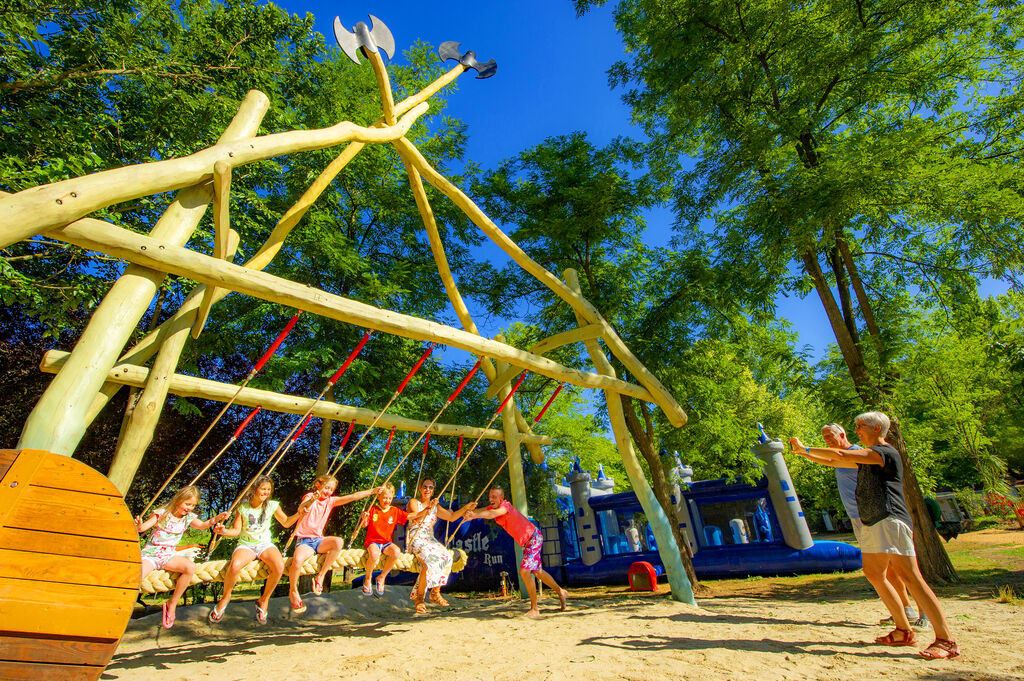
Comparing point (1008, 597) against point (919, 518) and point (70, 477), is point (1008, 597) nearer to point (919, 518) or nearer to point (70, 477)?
point (919, 518)

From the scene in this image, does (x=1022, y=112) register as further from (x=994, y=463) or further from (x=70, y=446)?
(x=994, y=463)

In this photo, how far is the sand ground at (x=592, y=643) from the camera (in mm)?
3250

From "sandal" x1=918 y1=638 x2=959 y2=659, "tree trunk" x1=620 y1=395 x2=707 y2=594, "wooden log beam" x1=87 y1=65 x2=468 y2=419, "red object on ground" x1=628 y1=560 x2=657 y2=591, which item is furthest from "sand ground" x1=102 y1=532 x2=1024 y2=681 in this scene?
"wooden log beam" x1=87 y1=65 x2=468 y2=419

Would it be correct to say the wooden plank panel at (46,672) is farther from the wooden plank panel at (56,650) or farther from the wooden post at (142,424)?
the wooden post at (142,424)

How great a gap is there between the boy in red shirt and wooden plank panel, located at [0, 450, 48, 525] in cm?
343

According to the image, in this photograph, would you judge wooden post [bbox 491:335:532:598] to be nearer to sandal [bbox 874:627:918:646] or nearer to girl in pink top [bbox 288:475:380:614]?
girl in pink top [bbox 288:475:380:614]

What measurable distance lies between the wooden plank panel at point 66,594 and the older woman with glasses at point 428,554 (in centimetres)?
375

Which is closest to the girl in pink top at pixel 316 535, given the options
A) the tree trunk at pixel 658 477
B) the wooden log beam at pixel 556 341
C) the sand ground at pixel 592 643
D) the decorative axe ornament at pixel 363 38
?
the sand ground at pixel 592 643

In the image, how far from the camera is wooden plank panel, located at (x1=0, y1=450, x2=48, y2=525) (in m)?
1.97

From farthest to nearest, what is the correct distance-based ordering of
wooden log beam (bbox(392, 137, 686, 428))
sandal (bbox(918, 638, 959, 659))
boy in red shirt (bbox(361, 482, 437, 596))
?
wooden log beam (bbox(392, 137, 686, 428)) → boy in red shirt (bbox(361, 482, 437, 596)) → sandal (bbox(918, 638, 959, 659))

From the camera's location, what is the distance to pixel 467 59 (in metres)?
6.38

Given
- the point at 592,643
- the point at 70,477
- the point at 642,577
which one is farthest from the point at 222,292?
the point at 642,577

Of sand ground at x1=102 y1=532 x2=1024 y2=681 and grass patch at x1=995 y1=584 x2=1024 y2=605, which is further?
grass patch at x1=995 y1=584 x2=1024 y2=605

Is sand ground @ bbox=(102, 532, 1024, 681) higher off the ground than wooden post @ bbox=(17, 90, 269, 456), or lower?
lower
